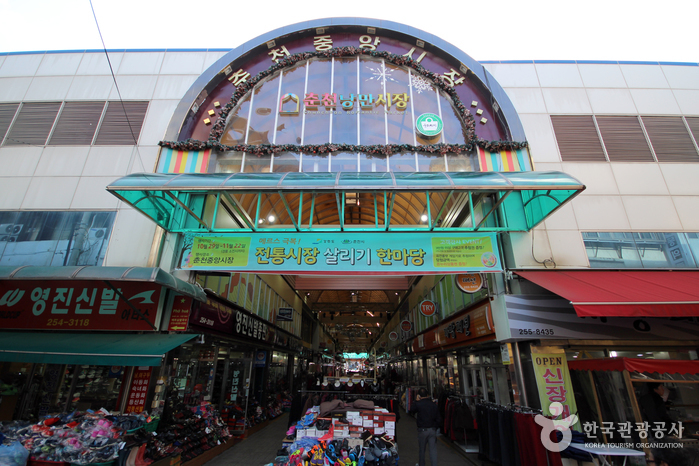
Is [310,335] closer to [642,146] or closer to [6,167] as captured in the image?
[6,167]

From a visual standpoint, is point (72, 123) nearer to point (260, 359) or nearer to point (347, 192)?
point (347, 192)

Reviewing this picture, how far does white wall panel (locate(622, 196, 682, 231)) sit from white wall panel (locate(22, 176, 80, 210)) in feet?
48.5

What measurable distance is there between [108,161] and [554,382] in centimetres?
1241

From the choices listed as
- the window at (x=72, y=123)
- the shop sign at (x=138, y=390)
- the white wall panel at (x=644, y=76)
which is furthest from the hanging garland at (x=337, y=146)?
the shop sign at (x=138, y=390)

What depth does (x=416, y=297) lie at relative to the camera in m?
16.0

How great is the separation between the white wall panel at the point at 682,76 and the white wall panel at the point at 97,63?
702 inches

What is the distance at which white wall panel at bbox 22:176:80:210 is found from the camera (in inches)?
324

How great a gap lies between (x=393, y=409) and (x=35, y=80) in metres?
15.0

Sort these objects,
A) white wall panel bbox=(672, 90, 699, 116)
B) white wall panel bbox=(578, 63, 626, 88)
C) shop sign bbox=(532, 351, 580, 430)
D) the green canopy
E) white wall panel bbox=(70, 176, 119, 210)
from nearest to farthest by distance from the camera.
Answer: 1. the green canopy
2. shop sign bbox=(532, 351, 580, 430)
3. white wall panel bbox=(70, 176, 119, 210)
4. white wall panel bbox=(672, 90, 699, 116)
5. white wall panel bbox=(578, 63, 626, 88)

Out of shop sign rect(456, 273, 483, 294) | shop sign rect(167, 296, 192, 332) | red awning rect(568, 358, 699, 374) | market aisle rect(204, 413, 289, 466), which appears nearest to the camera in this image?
red awning rect(568, 358, 699, 374)

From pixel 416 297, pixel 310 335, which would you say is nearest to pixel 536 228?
pixel 416 297

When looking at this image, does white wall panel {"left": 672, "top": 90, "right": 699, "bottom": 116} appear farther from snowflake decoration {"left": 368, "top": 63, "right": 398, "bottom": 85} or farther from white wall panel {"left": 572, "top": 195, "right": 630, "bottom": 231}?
snowflake decoration {"left": 368, "top": 63, "right": 398, "bottom": 85}

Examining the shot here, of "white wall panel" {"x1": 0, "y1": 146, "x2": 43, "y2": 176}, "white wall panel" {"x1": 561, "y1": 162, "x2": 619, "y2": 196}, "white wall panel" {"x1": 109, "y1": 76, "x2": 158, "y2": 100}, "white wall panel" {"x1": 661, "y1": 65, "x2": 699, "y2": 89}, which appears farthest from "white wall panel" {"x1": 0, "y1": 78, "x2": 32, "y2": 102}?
"white wall panel" {"x1": 661, "y1": 65, "x2": 699, "y2": 89}

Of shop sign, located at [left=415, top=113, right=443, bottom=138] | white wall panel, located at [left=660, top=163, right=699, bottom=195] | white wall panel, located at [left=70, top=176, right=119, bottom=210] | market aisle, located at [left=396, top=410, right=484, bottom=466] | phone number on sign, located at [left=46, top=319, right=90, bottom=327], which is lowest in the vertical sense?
market aisle, located at [left=396, top=410, right=484, bottom=466]
